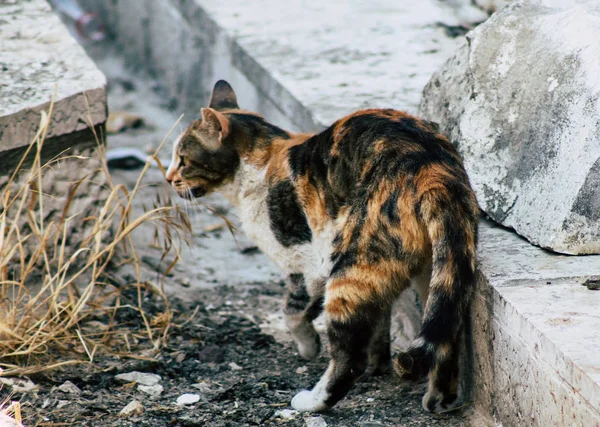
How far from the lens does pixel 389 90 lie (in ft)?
15.6

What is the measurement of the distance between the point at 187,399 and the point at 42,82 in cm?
187

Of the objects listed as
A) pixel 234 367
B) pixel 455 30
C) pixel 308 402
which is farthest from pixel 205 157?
pixel 455 30

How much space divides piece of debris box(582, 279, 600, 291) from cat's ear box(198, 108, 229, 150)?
1552mm

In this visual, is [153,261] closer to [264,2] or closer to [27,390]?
[27,390]

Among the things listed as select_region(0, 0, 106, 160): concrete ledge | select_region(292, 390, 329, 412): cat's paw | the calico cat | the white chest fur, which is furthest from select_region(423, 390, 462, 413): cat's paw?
select_region(0, 0, 106, 160): concrete ledge

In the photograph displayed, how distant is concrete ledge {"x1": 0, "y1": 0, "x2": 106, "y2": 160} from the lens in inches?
151

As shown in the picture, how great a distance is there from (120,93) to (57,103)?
404cm

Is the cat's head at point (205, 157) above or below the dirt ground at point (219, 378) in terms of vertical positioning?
above

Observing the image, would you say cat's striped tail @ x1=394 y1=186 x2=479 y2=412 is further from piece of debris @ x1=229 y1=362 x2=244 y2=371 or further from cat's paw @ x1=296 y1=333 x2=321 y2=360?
piece of debris @ x1=229 y1=362 x2=244 y2=371

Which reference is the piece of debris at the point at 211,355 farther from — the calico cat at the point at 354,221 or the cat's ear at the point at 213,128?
the cat's ear at the point at 213,128

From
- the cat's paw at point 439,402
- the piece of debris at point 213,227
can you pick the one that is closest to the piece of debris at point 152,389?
the cat's paw at point 439,402

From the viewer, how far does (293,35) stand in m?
5.88

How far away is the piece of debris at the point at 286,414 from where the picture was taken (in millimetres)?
3047

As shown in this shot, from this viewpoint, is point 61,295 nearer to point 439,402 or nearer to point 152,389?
point 152,389
